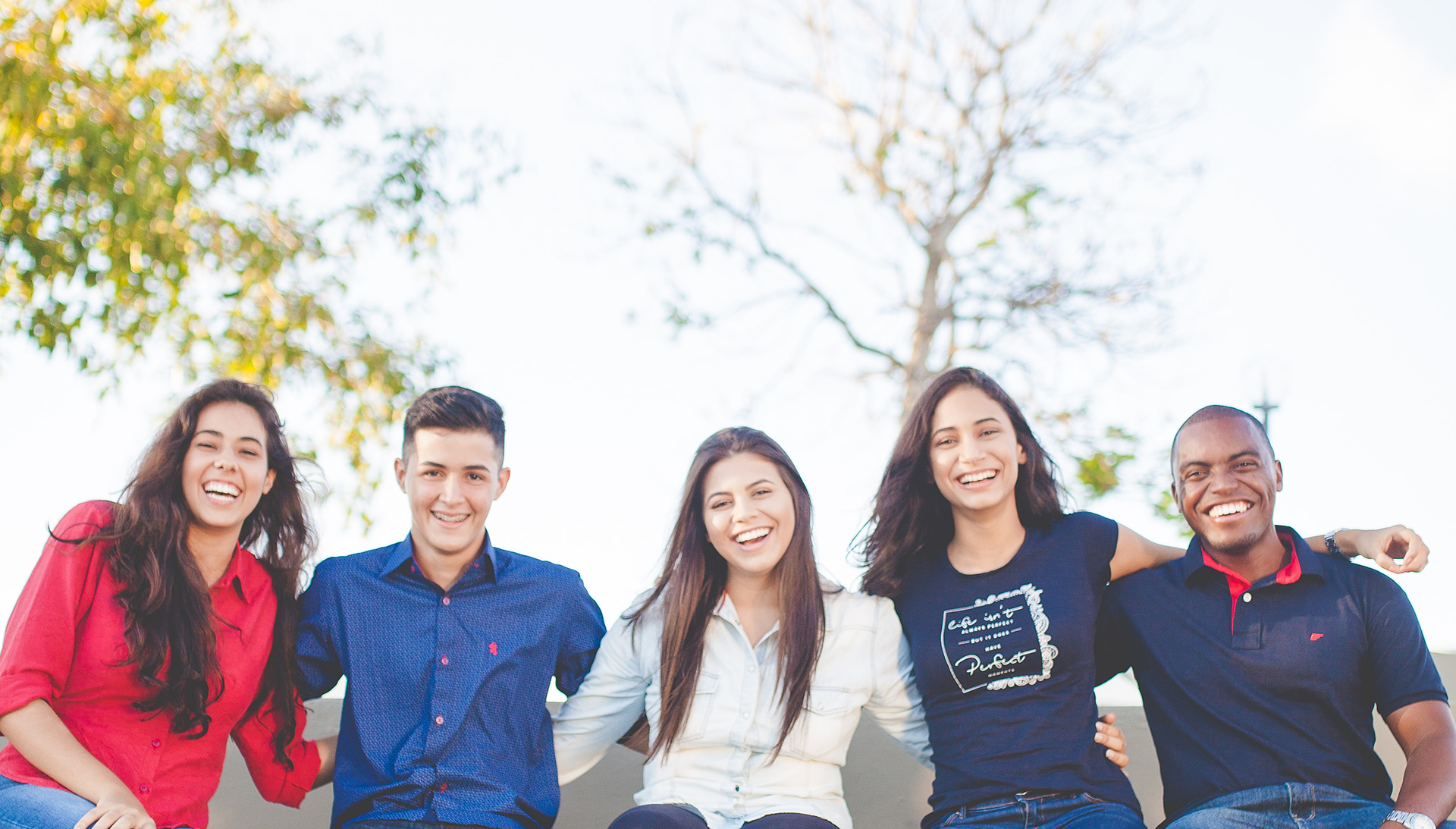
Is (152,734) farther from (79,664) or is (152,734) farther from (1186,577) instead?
(1186,577)

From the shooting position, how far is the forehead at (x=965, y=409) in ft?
9.75

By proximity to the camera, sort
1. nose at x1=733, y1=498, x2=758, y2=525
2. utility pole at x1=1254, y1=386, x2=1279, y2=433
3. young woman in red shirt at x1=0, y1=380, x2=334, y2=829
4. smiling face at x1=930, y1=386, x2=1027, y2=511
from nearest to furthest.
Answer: young woman in red shirt at x1=0, y1=380, x2=334, y2=829
nose at x1=733, y1=498, x2=758, y2=525
smiling face at x1=930, y1=386, x2=1027, y2=511
utility pole at x1=1254, y1=386, x2=1279, y2=433

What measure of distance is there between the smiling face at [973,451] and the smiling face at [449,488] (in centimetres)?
119

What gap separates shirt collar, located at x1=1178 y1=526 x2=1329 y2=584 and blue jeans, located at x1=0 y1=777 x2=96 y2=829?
259 centimetres

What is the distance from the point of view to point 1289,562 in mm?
2801

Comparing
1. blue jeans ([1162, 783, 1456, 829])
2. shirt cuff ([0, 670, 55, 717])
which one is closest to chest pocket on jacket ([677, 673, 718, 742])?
blue jeans ([1162, 783, 1456, 829])

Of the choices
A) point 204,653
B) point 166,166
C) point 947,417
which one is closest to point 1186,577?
point 947,417

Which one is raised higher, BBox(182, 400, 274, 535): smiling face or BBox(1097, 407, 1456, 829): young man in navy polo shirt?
BBox(182, 400, 274, 535): smiling face

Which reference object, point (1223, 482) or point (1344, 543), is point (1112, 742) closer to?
point (1223, 482)

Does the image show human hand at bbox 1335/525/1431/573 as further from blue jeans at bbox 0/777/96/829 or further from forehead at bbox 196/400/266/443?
blue jeans at bbox 0/777/96/829

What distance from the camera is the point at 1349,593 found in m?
2.72

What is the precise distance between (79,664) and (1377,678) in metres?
3.00

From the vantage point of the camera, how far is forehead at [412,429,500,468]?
9.23 ft

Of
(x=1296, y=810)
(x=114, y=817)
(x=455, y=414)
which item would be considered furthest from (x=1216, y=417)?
(x=114, y=817)
